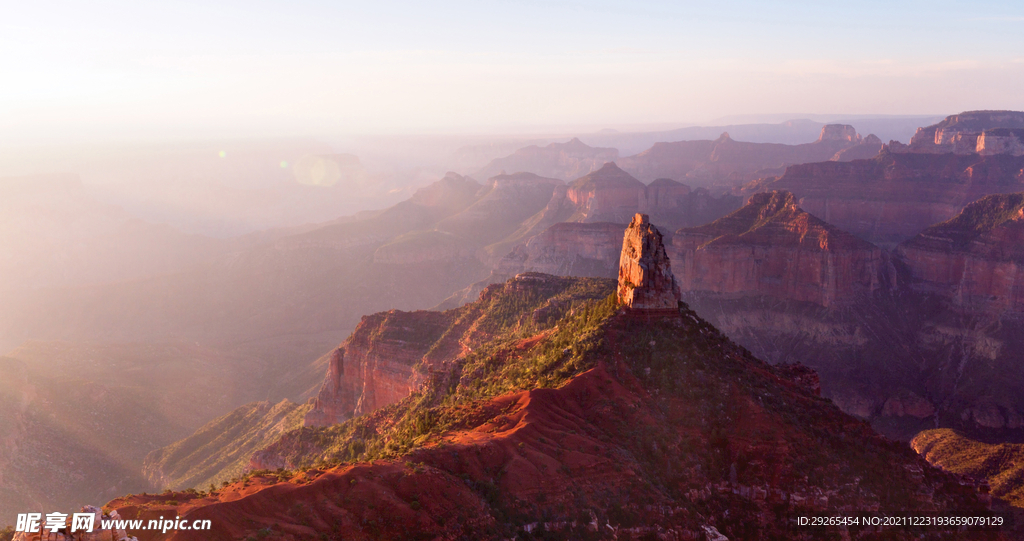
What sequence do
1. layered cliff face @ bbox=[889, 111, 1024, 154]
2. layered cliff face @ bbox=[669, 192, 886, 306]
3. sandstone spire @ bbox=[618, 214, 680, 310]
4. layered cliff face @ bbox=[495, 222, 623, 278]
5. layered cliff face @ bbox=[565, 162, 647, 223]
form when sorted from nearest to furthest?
sandstone spire @ bbox=[618, 214, 680, 310]
layered cliff face @ bbox=[669, 192, 886, 306]
layered cliff face @ bbox=[495, 222, 623, 278]
layered cliff face @ bbox=[889, 111, 1024, 154]
layered cliff face @ bbox=[565, 162, 647, 223]

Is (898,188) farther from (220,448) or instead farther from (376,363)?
(220,448)

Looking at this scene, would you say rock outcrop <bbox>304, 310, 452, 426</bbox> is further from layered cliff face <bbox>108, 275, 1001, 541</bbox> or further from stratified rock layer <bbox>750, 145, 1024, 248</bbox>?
stratified rock layer <bbox>750, 145, 1024, 248</bbox>

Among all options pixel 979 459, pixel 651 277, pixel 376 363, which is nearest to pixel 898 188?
pixel 979 459

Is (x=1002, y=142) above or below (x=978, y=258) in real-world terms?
above

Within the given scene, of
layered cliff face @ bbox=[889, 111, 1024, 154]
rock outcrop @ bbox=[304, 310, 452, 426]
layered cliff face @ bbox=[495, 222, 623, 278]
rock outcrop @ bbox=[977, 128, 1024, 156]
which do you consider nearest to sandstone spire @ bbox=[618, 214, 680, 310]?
rock outcrop @ bbox=[304, 310, 452, 426]

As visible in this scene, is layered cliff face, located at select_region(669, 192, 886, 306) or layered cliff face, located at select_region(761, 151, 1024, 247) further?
layered cliff face, located at select_region(761, 151, 1024, 247)

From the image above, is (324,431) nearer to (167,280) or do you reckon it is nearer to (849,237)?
(849,237)

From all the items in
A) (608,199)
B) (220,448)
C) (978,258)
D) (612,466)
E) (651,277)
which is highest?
(608,199)

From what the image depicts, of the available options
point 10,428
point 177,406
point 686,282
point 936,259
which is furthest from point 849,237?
point 10,428
